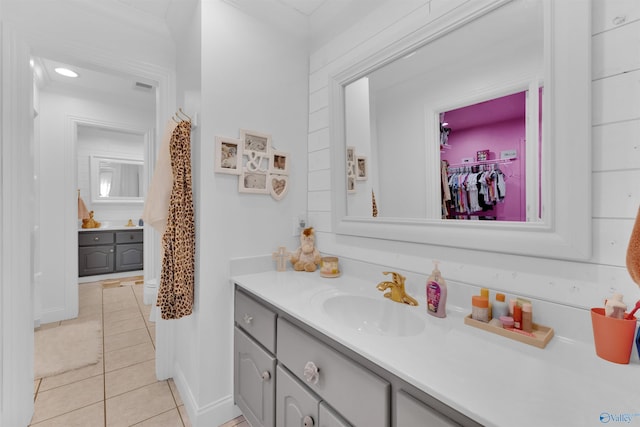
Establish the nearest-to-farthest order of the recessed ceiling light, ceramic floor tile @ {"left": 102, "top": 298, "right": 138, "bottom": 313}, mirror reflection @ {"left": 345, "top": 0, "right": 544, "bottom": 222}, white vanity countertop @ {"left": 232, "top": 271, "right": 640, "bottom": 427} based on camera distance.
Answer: white vanity countertop @ {"left": 232, "top": 271, "right": 640, "bottom": 427} → mirror reflection @ {"left": 345, "top": 0, "right": 544, "bottom": 222} → the recessed ceiling light → ceramic floor tile @ {"left": 102, "top": 298, "right": 138, "bottom": 313}

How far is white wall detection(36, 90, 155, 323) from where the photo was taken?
293cm

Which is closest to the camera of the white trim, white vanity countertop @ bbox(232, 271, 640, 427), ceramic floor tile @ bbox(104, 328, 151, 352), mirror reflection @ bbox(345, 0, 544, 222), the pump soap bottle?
white vanity countertop @ bbox(232, 271, 640, 427)

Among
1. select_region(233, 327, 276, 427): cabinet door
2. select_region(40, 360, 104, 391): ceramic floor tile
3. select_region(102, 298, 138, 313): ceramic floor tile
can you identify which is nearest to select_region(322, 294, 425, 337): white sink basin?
select_region(233, 327, 276, 427): cabinet door

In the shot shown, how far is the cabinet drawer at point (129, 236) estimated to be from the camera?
4570mm

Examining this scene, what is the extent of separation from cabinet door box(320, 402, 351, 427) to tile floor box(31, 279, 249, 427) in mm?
887

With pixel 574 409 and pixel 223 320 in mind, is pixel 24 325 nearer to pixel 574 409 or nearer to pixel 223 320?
pixel 223 320

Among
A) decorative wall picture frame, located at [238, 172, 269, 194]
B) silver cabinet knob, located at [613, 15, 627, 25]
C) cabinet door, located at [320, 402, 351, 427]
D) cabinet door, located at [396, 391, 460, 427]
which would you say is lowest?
cabinet door, located at [320, 402, 351, 427]

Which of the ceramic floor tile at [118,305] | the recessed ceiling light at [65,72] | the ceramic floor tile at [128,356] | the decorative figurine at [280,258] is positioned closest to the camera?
the decorative figurine at [280,258]

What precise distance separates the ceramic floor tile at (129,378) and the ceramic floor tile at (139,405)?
0.06 m

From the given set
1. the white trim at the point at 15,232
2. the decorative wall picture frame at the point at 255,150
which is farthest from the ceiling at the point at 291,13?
the decorative wall picture frame at the point at 255,150

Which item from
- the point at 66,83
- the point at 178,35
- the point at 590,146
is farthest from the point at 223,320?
the point at 66,83

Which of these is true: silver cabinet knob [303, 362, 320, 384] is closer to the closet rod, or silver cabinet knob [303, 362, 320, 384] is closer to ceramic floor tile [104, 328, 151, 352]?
the closet rod

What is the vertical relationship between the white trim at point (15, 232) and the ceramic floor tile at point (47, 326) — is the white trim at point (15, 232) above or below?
above

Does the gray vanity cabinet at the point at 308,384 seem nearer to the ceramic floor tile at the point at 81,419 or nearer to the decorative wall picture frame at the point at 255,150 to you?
the decorative wall picture frame at the point at 255,150
